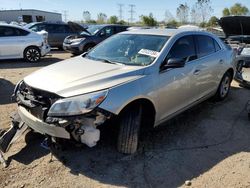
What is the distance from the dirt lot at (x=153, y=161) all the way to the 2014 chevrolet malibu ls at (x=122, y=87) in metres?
0.32

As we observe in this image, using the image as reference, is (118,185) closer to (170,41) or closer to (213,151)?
(213,151)

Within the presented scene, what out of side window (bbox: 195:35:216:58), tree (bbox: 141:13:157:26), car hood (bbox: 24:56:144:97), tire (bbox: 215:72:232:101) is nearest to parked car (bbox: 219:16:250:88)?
tire (bbox: 215:72:232:101)

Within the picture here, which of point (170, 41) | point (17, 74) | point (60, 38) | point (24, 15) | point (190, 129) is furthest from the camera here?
point (24, 15)

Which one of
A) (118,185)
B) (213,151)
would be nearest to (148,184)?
(118,185)

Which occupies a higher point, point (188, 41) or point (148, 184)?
point (188, 41)

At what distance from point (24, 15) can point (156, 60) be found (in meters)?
58.7

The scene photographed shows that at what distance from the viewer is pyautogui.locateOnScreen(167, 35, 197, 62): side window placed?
467 centimetres

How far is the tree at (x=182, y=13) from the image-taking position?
4306cm

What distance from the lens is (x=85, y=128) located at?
11.9ft

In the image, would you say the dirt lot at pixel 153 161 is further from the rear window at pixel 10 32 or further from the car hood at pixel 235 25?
the rear window at pixel 10 32

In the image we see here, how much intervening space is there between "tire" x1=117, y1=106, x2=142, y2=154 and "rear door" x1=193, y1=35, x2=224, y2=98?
1.60 meters

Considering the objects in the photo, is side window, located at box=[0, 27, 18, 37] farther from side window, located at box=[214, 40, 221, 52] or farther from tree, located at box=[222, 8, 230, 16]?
tree, located at box=[222, 8, 230, 16]

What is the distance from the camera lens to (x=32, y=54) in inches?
499

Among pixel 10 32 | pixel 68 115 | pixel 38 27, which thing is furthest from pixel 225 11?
pixel 68 115
